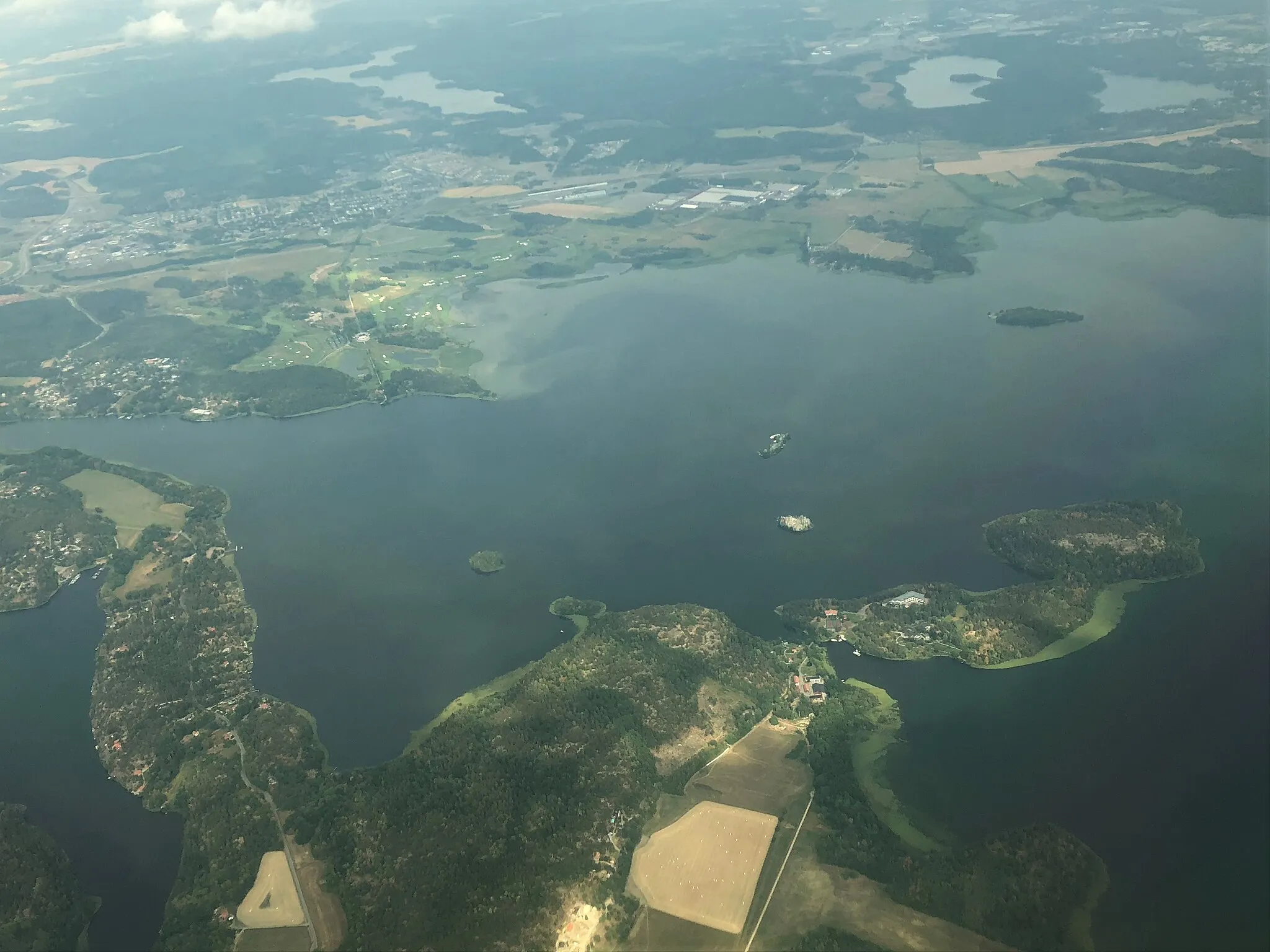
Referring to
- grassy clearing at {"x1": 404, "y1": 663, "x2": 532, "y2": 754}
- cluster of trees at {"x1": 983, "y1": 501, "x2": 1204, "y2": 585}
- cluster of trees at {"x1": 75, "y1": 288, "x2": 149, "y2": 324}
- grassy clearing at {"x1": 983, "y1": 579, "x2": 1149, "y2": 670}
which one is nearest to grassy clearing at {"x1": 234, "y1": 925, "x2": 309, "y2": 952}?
grassy clearing at {"x1": 404, "y1": 663, "x2": 532, "y2": 754}

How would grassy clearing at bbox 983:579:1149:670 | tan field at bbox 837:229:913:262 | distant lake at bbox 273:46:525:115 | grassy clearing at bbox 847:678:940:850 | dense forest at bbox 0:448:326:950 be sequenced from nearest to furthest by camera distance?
grassy clearing at bbox 847:678:940:850 < dense forest at bbox 0:448:326:950 < grassy clearing at bbox 983:579:1149:670 < tan field at bbox 837:229:913:262 < distant lake at bbox 273:46:525:115

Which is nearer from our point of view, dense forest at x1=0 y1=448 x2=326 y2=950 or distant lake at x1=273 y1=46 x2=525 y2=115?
dense forest at x1=0 y1=448 x2=326 y2=950

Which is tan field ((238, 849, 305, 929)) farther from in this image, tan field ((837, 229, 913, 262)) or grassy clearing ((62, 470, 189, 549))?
tan field ((837, 229, 913, 262))

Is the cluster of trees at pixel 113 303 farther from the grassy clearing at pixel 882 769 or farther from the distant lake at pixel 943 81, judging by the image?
the distant lake at pixel 943 81

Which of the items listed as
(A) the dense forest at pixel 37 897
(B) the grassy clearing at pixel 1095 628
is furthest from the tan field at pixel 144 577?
(B) the grassy clearing at pixel 1095 628

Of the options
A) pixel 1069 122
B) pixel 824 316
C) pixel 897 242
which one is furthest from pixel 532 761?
pixel 1069 122

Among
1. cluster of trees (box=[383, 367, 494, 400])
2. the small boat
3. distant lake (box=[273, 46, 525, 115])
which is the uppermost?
distant lake (box=[273, 46, 525, 115])
